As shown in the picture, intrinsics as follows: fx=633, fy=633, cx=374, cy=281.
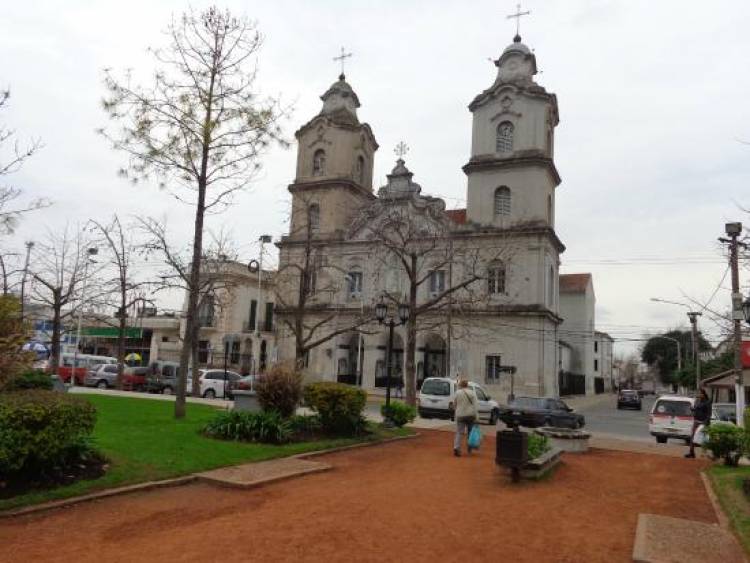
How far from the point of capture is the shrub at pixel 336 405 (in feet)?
48.4

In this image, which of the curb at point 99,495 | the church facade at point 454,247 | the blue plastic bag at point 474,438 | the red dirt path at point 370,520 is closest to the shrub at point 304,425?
the red dirt path at point 370,520

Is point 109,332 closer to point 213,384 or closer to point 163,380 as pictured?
point 163,380

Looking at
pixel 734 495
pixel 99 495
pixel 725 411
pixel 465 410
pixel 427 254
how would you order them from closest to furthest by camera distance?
pixel 99 495 → pixel 734 495 → pixel 465 410 → pixel 725 411 → pixel 427 254

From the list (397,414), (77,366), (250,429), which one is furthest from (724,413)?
(77,366)

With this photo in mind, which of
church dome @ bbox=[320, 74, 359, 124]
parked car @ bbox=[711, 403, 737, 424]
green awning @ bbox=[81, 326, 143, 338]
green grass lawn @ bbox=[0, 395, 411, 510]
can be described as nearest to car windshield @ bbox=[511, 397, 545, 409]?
parked car @ bbox=[711, 403, 737, 424]

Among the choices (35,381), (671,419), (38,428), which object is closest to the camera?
(38,428)

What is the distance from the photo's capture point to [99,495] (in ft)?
27.0

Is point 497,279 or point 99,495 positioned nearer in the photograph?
point 99,495

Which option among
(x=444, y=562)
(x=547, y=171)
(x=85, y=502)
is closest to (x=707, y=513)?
(x=444, y=562)

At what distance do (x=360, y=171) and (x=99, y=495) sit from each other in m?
41.3

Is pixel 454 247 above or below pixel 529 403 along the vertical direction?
above

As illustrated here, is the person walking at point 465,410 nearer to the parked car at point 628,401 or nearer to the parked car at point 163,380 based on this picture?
the parked car at point 163,380

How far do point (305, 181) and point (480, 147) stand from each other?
12902 millimetres

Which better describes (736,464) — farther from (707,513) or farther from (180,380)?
(180,380)
